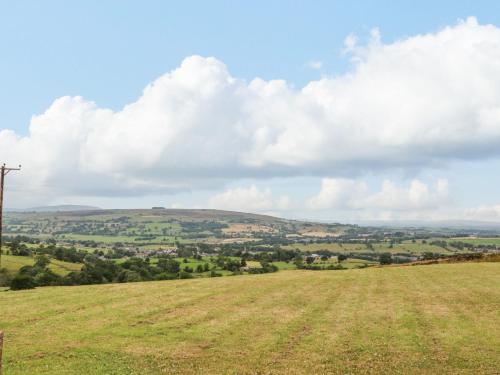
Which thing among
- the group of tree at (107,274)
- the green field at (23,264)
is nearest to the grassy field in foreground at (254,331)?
the group of tree at (107,274)

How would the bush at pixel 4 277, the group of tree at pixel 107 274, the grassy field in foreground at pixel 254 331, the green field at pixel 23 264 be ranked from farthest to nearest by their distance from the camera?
1. the green field at pixel 23 264
2. the bush at pixel 4 277
3. the group of tree at pixel 107 274
4. the grassy field in foreground at pixel 254 331

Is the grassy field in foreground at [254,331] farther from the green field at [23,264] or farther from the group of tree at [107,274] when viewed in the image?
the green field at [23,264]

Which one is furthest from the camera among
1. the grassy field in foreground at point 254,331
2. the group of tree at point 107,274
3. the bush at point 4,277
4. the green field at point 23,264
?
the green field at point 23,264

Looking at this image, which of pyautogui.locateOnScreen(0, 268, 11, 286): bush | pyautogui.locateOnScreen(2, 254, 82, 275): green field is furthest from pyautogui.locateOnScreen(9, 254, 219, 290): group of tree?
pyautogui.locateOnScreen(2, 254, 82, 275): green field

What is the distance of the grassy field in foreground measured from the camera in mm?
24125

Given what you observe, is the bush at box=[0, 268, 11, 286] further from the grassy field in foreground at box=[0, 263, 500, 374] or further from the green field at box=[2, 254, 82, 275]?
the grassy field in foreground at box=[0, 263, 500, 374]

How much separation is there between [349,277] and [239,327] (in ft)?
118

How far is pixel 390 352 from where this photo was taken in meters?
26.5

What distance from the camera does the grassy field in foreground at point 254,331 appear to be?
79.2 feet

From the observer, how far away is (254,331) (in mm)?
31281

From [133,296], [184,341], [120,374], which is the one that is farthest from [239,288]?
[120,374]

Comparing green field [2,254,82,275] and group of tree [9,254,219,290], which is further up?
group of tree [9,254,219,290]

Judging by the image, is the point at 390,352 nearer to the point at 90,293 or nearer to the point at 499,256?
the point at 90,293

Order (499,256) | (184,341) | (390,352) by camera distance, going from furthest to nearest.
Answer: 1. (499,256)
2. (184,341)
3. (390,352)
